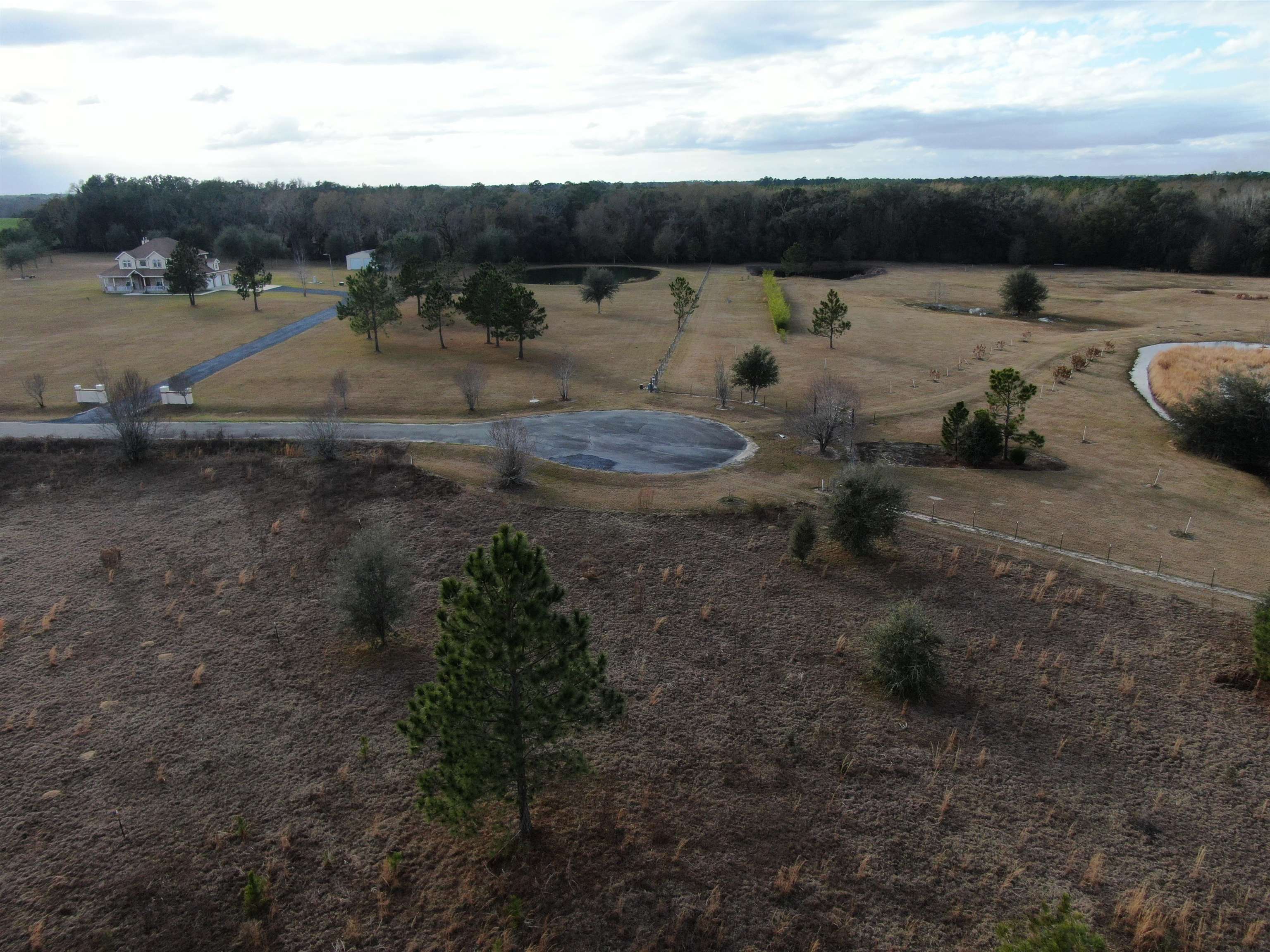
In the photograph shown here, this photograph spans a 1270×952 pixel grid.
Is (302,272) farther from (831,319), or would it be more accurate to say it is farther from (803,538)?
(803,538)

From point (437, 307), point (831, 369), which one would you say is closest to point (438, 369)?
point (437, 307)

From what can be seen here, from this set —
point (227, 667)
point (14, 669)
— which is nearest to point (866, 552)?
point (227, 667)

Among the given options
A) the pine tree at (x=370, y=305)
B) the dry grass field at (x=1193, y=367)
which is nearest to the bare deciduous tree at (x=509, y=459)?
the pine tree at (x=370, y=305)

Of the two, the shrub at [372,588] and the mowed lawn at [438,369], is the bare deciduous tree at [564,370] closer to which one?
the mowed lawn at [438,369]

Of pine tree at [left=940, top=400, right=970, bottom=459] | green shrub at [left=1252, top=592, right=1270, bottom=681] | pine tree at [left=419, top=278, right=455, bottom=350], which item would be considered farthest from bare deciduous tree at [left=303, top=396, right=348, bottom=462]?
green shrub at [left=1252, top=592, right=1270, bottom=681]

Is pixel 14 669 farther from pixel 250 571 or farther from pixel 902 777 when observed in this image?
pixel 902 777
